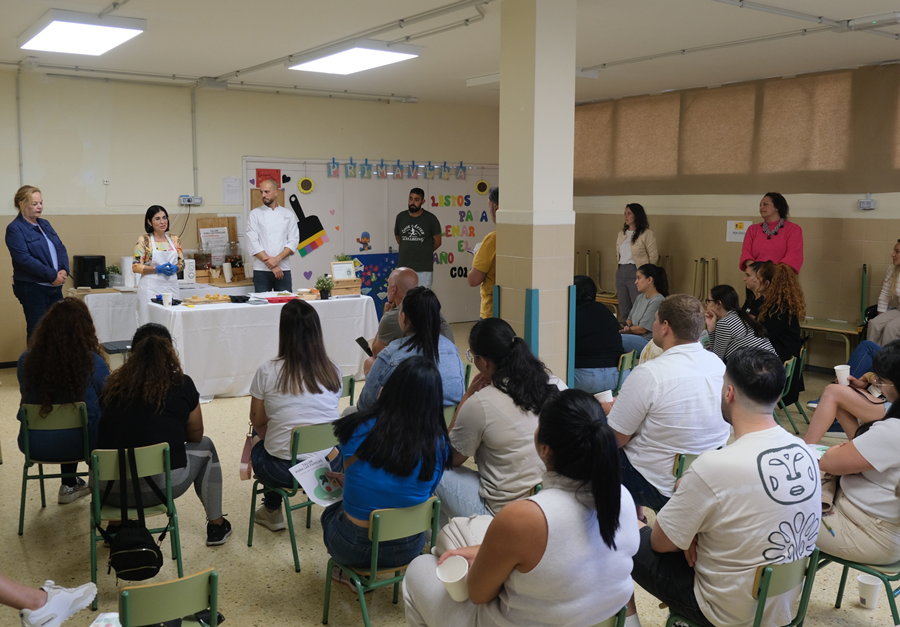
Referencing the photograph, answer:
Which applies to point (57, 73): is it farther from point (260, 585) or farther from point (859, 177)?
point (859, 177)

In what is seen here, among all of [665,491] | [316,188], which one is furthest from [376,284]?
[665,491]

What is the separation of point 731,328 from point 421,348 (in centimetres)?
236

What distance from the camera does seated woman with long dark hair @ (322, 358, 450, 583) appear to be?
256 cm

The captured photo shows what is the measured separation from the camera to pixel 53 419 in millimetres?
3455

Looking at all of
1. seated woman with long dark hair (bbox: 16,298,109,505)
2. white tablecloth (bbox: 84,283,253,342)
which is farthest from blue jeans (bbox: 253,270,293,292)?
seated woman with long dark hair (bbox: 16,298,109,505)

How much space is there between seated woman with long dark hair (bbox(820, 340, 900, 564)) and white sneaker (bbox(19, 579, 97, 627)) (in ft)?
8.54

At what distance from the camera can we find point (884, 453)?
8.05 feet

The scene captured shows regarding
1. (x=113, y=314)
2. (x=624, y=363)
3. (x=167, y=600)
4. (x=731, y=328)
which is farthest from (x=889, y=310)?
(x=113, y=314)

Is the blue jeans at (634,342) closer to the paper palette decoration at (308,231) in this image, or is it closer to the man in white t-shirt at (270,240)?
the man in white t-shirt at (270,240)

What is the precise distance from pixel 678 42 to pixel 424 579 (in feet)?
16.9

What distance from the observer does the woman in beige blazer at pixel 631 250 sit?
8.42 meters

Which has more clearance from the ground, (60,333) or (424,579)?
(60,333)

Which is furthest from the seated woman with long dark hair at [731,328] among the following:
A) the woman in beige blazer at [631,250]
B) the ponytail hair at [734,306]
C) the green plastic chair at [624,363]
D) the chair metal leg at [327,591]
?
the woman in beige blazer at [631,250]

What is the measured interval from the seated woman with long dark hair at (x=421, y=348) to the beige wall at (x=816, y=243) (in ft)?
17.1
